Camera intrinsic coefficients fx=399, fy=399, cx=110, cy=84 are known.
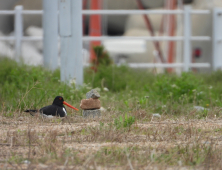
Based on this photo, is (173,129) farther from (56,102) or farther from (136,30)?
(136,30)

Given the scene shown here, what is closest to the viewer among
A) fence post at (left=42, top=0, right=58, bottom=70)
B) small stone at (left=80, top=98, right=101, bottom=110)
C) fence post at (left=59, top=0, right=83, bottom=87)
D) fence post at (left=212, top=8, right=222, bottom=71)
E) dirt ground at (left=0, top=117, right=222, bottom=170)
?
dirt ground at (left=0, top=117, right=222, bottom=170)

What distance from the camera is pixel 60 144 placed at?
2.81 m

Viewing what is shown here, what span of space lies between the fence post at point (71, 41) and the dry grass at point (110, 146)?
183cm

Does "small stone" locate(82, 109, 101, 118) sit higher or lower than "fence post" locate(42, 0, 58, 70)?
lower

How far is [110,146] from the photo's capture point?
2.78 meters

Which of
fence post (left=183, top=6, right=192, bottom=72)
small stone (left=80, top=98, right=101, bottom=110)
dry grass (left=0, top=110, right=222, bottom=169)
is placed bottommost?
dry grass (left=0, top=110, right=222, bottom=169)

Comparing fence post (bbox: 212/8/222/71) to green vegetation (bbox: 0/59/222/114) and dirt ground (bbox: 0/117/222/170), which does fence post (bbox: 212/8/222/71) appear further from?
dirt ground (bbox: 0/117/222/170)

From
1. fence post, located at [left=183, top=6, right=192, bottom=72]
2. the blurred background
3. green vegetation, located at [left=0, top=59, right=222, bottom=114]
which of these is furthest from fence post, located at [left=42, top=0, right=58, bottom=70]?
fence post, located at [left=183, top=6, right=192, bottom=72]

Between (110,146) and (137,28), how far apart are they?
7368 mm

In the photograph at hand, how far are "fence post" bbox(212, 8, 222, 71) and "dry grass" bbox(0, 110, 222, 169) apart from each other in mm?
5219

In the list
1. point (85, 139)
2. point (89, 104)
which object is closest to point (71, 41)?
point (89, 104)

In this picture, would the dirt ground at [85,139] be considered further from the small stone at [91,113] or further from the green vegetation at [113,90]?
the green vegetation at [113,90]

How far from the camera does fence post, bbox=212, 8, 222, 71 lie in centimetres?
866

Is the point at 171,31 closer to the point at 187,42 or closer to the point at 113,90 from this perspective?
the point at 187,42
